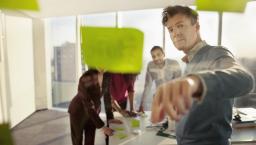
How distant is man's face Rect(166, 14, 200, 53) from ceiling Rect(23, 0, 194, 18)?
0.02m

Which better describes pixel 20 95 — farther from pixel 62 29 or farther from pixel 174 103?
pixel 174 103

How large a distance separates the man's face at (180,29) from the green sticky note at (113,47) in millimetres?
70

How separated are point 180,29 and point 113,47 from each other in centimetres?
9

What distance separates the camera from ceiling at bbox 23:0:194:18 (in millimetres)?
167

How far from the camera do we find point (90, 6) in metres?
0.20

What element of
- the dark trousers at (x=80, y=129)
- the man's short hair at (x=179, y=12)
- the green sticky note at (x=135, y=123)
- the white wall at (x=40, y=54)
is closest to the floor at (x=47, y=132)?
the dark trousers at (x=80, y=129)

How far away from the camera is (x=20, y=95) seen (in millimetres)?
281

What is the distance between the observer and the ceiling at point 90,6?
167 mm

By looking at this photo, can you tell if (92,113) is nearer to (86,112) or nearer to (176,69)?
(86,112)

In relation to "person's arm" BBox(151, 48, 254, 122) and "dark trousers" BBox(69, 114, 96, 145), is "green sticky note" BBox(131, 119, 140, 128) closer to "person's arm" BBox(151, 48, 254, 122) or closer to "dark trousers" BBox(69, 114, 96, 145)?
"dark trousers" BBox(69, 114, 96, 145)

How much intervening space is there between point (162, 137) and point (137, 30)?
611 mm

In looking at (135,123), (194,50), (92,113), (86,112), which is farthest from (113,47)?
(135,123)

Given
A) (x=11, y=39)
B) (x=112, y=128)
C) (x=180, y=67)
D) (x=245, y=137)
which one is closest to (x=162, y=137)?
(x=112, y=128)

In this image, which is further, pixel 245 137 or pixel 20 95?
pixel 245 137
